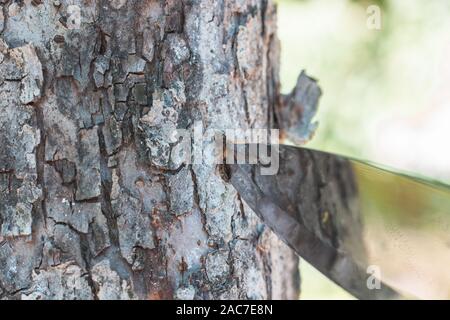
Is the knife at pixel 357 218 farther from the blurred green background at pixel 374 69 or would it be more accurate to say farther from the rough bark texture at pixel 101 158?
the blurred green background at pixel 374 69

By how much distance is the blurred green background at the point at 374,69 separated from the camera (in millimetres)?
2301

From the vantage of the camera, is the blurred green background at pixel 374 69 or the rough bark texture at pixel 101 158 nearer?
the rough bark texture at pixel 101 158

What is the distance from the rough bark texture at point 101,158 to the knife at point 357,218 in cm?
9

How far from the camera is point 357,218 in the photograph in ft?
3.07

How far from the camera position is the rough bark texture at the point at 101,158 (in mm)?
828

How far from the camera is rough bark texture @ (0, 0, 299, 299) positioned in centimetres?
83

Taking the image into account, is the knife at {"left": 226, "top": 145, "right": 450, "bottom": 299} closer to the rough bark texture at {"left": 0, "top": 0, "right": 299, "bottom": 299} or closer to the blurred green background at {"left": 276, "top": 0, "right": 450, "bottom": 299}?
the rough bark texture at {"left": 0, "top": 0, "right": 299, "bottom": 299}

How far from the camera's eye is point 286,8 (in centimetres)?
230

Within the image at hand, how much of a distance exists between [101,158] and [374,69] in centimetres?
167

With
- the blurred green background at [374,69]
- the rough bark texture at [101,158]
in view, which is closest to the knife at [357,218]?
the rough bark texture at [101,158]

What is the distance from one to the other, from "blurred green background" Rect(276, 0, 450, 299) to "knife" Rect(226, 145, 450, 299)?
135 cm
